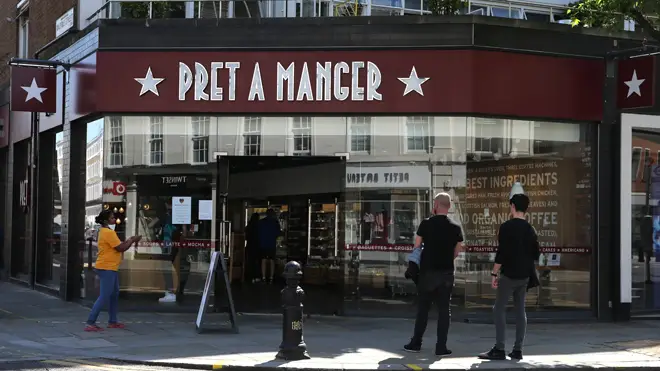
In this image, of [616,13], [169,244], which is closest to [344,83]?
[169,244]

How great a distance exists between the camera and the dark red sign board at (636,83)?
40.3 feet

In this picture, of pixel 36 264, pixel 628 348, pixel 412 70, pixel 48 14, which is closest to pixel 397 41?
pixel 412 70

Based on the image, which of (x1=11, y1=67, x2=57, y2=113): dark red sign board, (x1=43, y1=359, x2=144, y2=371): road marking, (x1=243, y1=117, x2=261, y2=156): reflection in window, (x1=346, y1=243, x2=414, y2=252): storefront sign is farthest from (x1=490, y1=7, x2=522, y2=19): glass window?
(x1=43, y1=359, x2=144, y2=371): road marking

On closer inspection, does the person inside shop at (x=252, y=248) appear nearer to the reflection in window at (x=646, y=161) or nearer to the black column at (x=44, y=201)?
the black column at (x=44, y=201)

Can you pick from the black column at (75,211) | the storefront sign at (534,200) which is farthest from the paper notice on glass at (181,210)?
the storefront sign at (534,200)

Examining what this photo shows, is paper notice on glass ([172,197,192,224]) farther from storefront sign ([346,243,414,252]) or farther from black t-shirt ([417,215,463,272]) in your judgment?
black t-shirt ([417,215,463,272])

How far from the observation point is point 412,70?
1231cm

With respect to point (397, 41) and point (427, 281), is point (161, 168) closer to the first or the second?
point (397, 41)

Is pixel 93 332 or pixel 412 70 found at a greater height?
pixel 412 70

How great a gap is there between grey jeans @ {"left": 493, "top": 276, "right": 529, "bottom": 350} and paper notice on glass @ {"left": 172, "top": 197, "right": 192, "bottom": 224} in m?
5.83

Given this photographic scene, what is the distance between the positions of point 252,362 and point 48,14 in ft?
37.1

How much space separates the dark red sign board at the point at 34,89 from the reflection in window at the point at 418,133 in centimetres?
688

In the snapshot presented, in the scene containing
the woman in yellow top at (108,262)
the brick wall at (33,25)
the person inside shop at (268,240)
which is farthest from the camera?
the person inside shop at (268,240)

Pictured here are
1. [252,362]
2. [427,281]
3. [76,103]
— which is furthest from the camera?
[76,103]
